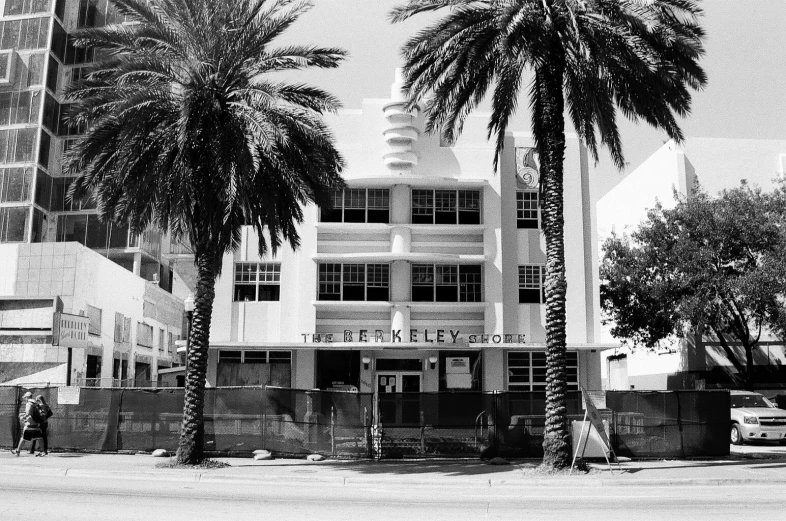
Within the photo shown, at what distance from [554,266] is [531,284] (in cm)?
1376

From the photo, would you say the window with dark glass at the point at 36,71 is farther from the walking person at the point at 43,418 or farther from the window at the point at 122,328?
the walking person at the point at 43,418

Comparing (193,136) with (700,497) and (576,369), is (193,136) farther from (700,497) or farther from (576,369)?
(576,369)

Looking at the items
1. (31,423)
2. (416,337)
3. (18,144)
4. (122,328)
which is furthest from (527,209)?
(18,144)

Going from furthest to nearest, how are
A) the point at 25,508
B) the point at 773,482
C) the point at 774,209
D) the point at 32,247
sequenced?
1. the point at 32,247
2. the point at 774,209
3. the point at 773,482
4. the point at 25,508

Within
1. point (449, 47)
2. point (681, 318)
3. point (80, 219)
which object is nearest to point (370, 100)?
point (449, 47)

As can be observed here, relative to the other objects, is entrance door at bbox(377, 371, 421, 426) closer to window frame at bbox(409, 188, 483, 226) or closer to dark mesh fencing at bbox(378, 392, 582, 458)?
dark mesh fencing at bbox(378, 392, 582, 458)

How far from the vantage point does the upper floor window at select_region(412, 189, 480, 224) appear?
34.0 metres

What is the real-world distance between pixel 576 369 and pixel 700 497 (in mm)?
17876

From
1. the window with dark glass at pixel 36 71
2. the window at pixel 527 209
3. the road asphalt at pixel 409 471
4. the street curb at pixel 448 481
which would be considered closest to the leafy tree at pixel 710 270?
the window at pixel 527 209

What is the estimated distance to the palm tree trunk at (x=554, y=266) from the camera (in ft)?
64.0

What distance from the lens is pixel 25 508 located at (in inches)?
512

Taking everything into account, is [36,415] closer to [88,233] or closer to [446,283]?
[446,283]

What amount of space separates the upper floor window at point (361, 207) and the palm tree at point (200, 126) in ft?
39.8

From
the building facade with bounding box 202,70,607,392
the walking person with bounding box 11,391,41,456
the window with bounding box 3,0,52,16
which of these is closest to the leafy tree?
the building facade with bounding box 202,70,607,392
